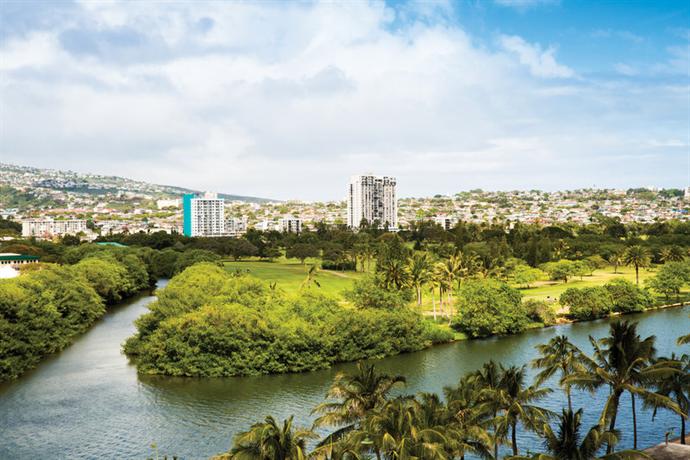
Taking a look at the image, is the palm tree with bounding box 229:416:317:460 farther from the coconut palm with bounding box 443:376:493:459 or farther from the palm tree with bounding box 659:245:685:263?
the palm tree with bounding box 659:245:685:263

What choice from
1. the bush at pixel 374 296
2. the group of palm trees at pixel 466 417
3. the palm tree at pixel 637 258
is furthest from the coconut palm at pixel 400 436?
the palm tree at pixel 637 258

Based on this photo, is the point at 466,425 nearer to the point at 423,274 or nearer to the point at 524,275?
the point at 423,274

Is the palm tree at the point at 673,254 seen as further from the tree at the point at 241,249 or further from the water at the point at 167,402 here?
the tree at the point at 241,249

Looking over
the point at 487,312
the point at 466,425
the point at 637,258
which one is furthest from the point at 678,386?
the point at 637,258

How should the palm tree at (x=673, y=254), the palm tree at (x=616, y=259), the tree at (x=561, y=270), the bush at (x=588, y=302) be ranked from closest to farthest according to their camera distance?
the bush at (x=588, y=302) → the tree at (x=561, y=270) → the palm tree at (x=673, y=254) → the palm tree at (x=616, y=259)

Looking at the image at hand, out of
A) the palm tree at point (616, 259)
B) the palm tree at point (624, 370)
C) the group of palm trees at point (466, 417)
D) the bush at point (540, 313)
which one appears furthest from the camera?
the palm tree at point (616, 259)
